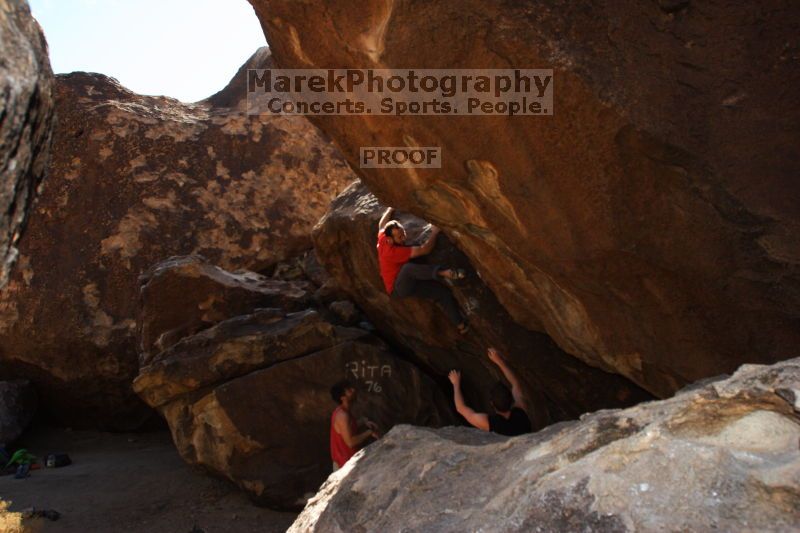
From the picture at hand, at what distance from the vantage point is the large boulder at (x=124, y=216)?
970 centimetres

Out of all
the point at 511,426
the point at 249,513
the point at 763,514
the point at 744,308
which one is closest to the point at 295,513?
the point at 249,513

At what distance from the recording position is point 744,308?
11.4 ft

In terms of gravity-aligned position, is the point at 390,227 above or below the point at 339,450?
above

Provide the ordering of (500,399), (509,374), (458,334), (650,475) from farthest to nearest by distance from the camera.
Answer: (458,334), (509,374), (500,399), (650,475)

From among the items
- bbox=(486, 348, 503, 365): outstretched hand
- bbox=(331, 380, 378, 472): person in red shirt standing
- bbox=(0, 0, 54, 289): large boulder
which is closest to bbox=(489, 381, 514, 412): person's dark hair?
bbox=(486, 348, 503, 365): outstretched hand

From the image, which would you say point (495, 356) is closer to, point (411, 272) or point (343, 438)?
point (411, 272)

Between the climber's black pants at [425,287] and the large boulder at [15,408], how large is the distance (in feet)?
18.6

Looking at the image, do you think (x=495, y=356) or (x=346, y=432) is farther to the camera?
(x=495, y=356)

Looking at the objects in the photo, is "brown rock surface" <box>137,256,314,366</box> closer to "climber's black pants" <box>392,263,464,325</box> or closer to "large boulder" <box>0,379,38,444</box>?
"climber's black pants" <box>392,263,464,325</box>

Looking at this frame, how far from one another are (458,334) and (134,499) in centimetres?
339

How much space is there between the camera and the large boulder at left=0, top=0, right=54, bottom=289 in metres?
1.62

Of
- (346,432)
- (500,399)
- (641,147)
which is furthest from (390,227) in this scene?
(641,147)

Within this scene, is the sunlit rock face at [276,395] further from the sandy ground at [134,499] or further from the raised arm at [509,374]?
the raised arm at [509,374]

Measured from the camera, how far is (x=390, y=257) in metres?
5.72
